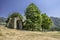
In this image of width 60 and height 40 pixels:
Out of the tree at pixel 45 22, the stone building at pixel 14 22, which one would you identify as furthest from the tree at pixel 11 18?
the tree at pixel 45 22

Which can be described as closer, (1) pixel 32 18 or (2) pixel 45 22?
(1) pixel 32 18

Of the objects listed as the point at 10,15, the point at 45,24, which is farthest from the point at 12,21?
the point at 45,24

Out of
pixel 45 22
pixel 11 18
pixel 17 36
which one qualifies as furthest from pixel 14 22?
pixel 17 36

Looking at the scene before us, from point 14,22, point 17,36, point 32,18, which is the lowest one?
point 17,36

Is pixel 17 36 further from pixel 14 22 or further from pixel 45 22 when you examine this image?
pixel 45 22

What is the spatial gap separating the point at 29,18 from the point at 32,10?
9.09ft

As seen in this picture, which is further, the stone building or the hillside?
the stone building

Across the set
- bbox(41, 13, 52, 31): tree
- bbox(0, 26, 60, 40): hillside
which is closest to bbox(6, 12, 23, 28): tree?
bbox(41, 13, 52, 31): tree

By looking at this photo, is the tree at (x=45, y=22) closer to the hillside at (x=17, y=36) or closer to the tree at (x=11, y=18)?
the tree at (x=11, y=18)

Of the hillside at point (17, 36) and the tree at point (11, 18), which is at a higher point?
the tree at point (11, 18)

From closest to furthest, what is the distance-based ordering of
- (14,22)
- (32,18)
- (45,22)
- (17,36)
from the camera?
(17,36) → (14,22) → (32,18) → (45,22)

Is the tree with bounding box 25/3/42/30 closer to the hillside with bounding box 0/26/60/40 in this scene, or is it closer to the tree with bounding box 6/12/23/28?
the tree with bounding box 6/12/23/28

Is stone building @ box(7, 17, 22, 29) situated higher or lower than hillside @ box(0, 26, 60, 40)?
higher

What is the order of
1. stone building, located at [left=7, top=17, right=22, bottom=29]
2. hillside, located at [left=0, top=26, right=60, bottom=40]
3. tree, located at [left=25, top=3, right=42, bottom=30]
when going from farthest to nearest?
1. tree, located at [left=25, top=3, right=42, bottom=30]
2. stone building, located at [left=7, top=17, right=22, bottom=29]
3. hillside, located at [left=0, top=26, right=60, bottom=40]
